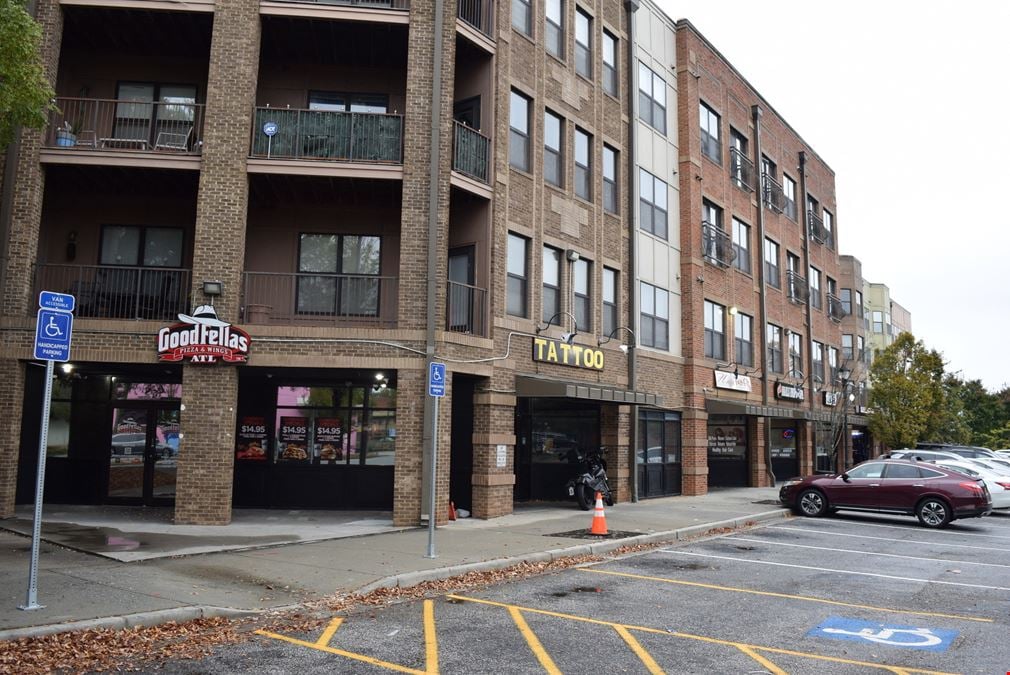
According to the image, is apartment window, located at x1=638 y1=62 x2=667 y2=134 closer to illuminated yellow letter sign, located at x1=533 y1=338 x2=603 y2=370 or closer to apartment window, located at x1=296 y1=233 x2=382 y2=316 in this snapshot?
illuminated yellow letter sign, located at x1=533 y1=338 x2=603 y2=370

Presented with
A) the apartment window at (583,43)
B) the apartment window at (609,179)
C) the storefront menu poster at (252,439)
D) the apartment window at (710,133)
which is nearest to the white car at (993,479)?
the apartment window at (609,179)

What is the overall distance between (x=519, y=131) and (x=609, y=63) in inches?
217

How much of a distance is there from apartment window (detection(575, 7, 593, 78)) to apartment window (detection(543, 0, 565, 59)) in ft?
2.22

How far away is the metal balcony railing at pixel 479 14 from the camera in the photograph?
57.6 feet

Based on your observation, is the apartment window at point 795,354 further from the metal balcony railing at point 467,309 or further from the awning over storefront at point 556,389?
the metal balcony railing at point 467,309

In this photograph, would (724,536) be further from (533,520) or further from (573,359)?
(573,359)

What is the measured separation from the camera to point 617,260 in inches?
848

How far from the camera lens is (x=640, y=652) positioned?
7055mm

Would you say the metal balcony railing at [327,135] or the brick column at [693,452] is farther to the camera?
the brick column at [693,452]

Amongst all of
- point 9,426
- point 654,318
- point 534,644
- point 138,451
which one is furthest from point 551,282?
point 534,644

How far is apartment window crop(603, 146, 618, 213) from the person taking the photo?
2169 centimetres

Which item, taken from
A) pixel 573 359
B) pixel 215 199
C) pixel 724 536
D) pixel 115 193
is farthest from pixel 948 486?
pixel 115 193

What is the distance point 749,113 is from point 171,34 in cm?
2153

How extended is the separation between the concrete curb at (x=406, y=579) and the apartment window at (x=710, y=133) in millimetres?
13998
